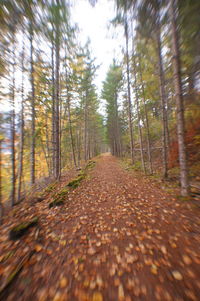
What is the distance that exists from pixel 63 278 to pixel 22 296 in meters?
0.56

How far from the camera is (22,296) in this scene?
1572 mm

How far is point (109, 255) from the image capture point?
2.19m

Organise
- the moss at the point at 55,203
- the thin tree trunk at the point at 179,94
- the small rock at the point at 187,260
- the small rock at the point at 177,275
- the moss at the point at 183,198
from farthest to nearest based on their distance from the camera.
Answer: the moss at the point at 55,203 → the thin tree trunk at the point at 179,94 → the moss at the point at 183,198 → the small rock at the point at 187,260 → the small rock at the point at 177,275

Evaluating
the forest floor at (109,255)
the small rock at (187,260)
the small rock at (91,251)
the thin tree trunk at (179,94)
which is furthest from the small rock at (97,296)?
the thin tree trunk at (179,94)

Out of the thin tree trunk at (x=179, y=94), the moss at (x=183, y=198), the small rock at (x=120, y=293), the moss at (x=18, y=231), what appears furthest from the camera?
the thin tree trunk at (x=179, y=94)

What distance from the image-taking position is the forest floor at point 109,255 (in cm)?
160

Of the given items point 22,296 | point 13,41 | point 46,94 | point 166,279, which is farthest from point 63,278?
Answer: point 46,94

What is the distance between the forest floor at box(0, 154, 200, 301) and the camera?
160 cm

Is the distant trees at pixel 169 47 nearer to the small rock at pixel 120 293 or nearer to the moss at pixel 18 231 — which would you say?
the small rock at pixel 120 293

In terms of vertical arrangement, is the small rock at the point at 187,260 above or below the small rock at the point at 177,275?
above

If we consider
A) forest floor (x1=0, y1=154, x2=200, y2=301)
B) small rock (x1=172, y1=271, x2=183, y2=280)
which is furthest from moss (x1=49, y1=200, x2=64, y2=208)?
small rock (x1=172, y1=271, x2=183, y2=280)

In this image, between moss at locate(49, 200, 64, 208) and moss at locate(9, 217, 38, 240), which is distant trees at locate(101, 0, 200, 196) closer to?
moss at locate(49, 200, 64, 208)

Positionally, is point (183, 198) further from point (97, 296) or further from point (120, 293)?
point (97, 296)

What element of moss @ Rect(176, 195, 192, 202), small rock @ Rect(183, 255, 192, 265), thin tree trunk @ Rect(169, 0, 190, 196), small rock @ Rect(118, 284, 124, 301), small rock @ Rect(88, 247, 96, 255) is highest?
thin tree trunk @ Rect(169, 0, 190, 196)
